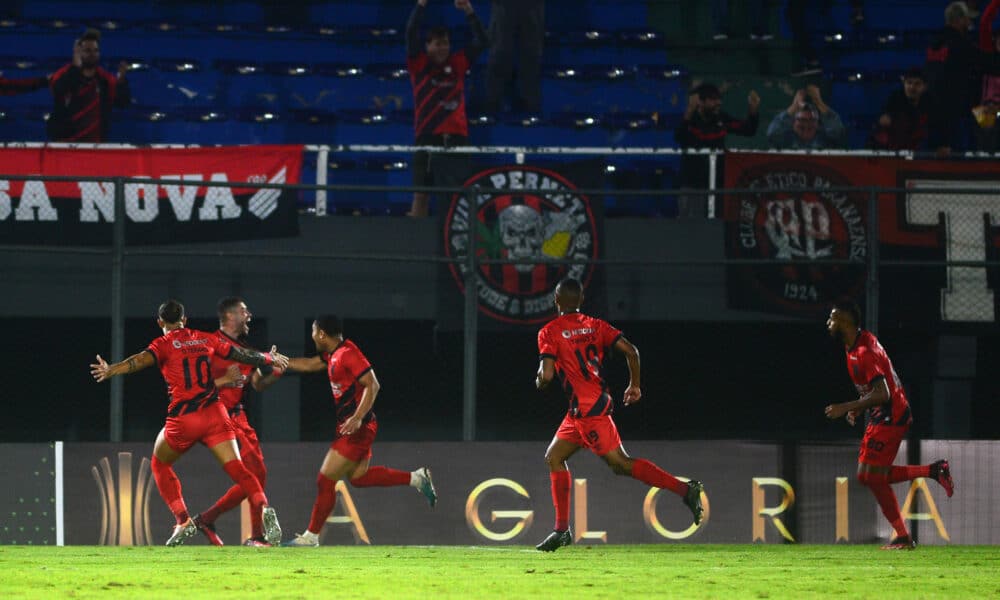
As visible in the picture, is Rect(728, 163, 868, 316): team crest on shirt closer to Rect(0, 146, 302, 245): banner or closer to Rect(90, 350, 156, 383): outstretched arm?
Rect(0, 146, 302, 245): banner

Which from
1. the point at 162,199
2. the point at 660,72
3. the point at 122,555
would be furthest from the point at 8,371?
the point at 660,72

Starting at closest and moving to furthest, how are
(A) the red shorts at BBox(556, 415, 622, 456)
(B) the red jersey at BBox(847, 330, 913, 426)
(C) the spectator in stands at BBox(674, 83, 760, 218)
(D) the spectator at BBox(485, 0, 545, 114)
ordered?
(A) the red shorts at BBox(556, 415, 622, 456), (B) the red jersey at BBox(847, 330, 913, 426), (C) the spectator in stands at BBox(674, 83, 760, 218), (D) the spectator at BBox(485, 0, 545, 114)

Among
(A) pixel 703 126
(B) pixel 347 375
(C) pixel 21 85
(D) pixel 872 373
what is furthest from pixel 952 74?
(C) pixel 21 85

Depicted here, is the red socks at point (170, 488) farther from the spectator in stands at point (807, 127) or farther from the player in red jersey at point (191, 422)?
the spectator in stands at point (807, 127)

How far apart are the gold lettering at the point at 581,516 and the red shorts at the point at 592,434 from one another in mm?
1543

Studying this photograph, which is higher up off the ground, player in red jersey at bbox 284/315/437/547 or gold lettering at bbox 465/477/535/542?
player in red jersey at bbox 284/315/437/547

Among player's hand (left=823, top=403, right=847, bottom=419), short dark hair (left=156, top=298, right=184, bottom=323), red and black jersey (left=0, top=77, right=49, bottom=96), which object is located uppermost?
red and black jersey (left=0, top=77, right=49, bottom=96)

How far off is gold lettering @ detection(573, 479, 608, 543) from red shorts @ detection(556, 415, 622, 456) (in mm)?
1543

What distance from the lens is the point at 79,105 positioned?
1678 cm

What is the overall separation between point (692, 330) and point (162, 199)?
19.3 ft

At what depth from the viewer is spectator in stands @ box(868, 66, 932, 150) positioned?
17547mm

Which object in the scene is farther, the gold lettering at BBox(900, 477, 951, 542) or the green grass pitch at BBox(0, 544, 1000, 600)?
the gold lettering at BBox(900, 477, 951, 542)

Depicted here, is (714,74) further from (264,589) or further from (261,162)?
(264,589)

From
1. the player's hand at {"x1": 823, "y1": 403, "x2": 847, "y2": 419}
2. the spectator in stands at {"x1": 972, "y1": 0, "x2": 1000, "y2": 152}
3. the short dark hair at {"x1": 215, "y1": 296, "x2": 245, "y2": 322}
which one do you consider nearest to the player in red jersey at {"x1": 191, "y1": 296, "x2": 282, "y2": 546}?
the short dark hair at {"x1": 215, "y1": 296, "x2": 245, "y2": 322}
